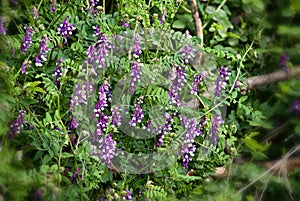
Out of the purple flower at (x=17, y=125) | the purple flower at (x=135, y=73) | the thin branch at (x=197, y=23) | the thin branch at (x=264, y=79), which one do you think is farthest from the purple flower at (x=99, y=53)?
the thin branch at (x=197, y=23)

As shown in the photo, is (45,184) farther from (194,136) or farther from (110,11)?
(110,11)

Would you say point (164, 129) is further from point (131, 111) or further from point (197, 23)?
point (197, 23)

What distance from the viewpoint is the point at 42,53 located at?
2045 mm

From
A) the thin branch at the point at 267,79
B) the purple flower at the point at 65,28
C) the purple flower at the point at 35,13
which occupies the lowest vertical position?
the thin branch at the point at 267,79

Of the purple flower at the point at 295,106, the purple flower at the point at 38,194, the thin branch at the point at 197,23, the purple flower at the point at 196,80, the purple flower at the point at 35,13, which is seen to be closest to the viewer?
the purple flower at the point at 38,194

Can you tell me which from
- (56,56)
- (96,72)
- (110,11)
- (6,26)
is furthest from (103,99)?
(110,11)

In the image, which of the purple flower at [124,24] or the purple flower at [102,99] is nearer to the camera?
the purple flower at [102,99]

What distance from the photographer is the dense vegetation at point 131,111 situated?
191 centimetres

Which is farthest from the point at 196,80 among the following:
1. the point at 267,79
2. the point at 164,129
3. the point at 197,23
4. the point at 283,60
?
the point at 197,23

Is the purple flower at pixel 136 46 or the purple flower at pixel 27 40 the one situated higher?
the purple flower at pixel 27 40

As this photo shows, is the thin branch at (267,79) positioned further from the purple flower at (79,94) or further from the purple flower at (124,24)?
the purple flower at (79,94)

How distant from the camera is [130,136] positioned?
2.13 m

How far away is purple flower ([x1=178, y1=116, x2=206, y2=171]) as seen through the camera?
2.09 meters

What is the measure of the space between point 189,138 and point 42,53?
2.12 feet
